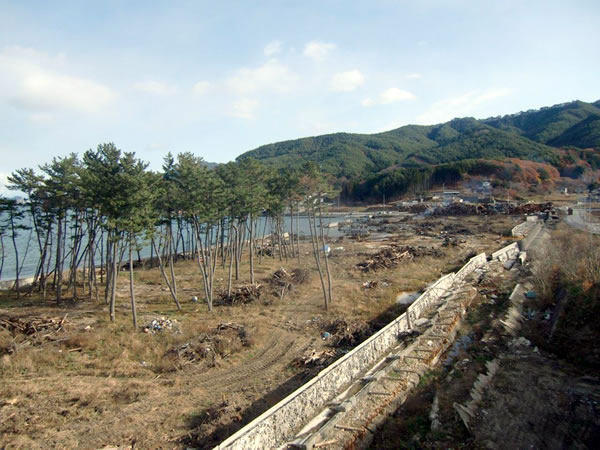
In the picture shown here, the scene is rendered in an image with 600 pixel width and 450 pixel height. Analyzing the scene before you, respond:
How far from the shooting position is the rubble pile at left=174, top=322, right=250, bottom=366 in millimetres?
14531

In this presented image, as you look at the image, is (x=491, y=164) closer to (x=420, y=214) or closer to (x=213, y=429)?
(x=420, y=214)

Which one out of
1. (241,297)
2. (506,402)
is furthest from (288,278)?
(506,402)

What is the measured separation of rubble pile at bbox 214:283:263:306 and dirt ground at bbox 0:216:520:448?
1.61 feet

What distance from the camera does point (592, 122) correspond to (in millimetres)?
158750

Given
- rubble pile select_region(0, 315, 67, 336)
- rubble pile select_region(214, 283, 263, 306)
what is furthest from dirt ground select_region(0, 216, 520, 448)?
rubble pile select_region(214, 283, 263, 306)

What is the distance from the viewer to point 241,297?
23.3 metres

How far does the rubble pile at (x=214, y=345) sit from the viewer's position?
1453 cm

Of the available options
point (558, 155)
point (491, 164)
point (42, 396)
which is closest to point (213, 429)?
point (42, 396)

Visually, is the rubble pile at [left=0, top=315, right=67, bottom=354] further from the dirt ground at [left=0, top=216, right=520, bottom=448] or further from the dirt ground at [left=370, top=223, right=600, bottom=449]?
the dirt ground at [left=370, top=223, right=600, bottom=449]

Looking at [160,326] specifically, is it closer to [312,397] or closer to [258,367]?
[258,367]

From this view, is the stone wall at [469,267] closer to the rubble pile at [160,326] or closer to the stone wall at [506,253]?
the stone wall at [506,253]

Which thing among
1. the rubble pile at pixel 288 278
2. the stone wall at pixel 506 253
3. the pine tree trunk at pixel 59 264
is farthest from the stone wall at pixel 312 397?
the pine tree trunk at pixel 59 264

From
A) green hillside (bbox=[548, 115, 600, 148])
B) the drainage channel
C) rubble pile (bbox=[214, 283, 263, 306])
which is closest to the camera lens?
the drainage channel

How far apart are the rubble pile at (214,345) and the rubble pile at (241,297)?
571 cm
